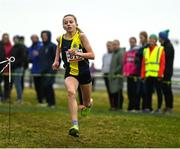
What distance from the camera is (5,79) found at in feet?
55.5

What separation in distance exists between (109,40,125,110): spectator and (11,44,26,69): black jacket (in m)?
2.62

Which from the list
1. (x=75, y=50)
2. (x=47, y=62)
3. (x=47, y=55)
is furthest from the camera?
(x=47, y=62)

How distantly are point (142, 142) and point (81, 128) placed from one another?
5.43ft

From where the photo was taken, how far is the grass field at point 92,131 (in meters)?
8.81

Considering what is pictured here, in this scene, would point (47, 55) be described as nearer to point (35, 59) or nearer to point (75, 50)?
point (35, 59)

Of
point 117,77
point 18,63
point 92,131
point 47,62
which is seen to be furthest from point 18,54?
point 92,131

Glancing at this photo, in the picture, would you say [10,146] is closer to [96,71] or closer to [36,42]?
[36,42]

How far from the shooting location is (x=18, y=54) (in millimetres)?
16594

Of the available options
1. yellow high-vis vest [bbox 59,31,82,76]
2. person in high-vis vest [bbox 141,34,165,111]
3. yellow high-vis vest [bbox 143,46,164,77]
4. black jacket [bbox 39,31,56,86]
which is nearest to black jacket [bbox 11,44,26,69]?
black jacket [bbox 39,31,56,86]

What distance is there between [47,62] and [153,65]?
336 cm

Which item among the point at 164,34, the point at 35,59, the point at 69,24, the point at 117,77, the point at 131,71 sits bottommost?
the point at 117,77

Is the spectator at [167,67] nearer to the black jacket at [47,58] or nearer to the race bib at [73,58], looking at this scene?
the black jacket at [47,58]

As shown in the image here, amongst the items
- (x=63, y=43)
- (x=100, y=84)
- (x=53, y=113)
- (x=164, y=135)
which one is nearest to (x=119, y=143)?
(x=164, y=135)

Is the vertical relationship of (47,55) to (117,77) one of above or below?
above
